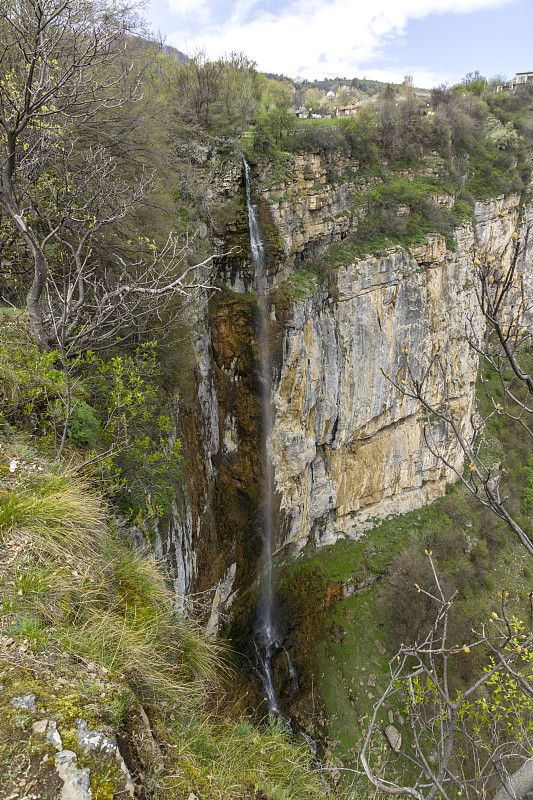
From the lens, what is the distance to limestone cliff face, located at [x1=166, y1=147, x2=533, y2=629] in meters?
11.5

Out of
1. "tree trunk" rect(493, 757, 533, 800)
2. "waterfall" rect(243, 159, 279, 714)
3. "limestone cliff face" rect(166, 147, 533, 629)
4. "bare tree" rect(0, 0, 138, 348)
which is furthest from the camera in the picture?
"waterfall" rect(243, 159, 279, 714)

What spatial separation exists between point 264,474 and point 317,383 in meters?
3.39

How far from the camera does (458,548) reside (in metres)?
15.0

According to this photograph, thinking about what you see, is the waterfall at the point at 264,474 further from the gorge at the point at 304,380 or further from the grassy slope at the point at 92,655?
the grassy slope at the point at 92,655

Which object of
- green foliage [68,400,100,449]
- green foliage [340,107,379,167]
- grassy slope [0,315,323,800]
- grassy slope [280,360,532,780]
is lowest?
grassy slope [280,360,532,780]

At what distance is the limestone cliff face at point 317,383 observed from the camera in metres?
11.5

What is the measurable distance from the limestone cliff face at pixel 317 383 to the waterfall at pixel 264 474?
23 cm

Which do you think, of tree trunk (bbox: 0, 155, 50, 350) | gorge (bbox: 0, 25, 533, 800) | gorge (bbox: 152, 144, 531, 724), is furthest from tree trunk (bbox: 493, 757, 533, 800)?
gorge (bbox: 152, 144, 531, 724)

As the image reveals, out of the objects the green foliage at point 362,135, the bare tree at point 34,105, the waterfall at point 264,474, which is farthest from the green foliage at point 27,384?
the green foliage at point 362,135

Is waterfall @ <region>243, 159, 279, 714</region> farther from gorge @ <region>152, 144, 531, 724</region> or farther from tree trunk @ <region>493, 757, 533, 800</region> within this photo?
tree trunk @ <region>493, 757, 533, 800</region>

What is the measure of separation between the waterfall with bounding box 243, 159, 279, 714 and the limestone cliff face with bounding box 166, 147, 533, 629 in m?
0.23

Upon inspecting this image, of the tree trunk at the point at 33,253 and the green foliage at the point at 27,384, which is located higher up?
the tree trunk at the point at 33,253

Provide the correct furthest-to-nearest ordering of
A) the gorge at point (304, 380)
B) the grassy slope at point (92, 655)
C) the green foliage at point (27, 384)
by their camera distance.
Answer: the gorge at point (304, 380) → the green foliage at point (27, 384) → the grassy slope at point (92, 655)

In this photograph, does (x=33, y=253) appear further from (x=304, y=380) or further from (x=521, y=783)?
(x=304, y=380)
